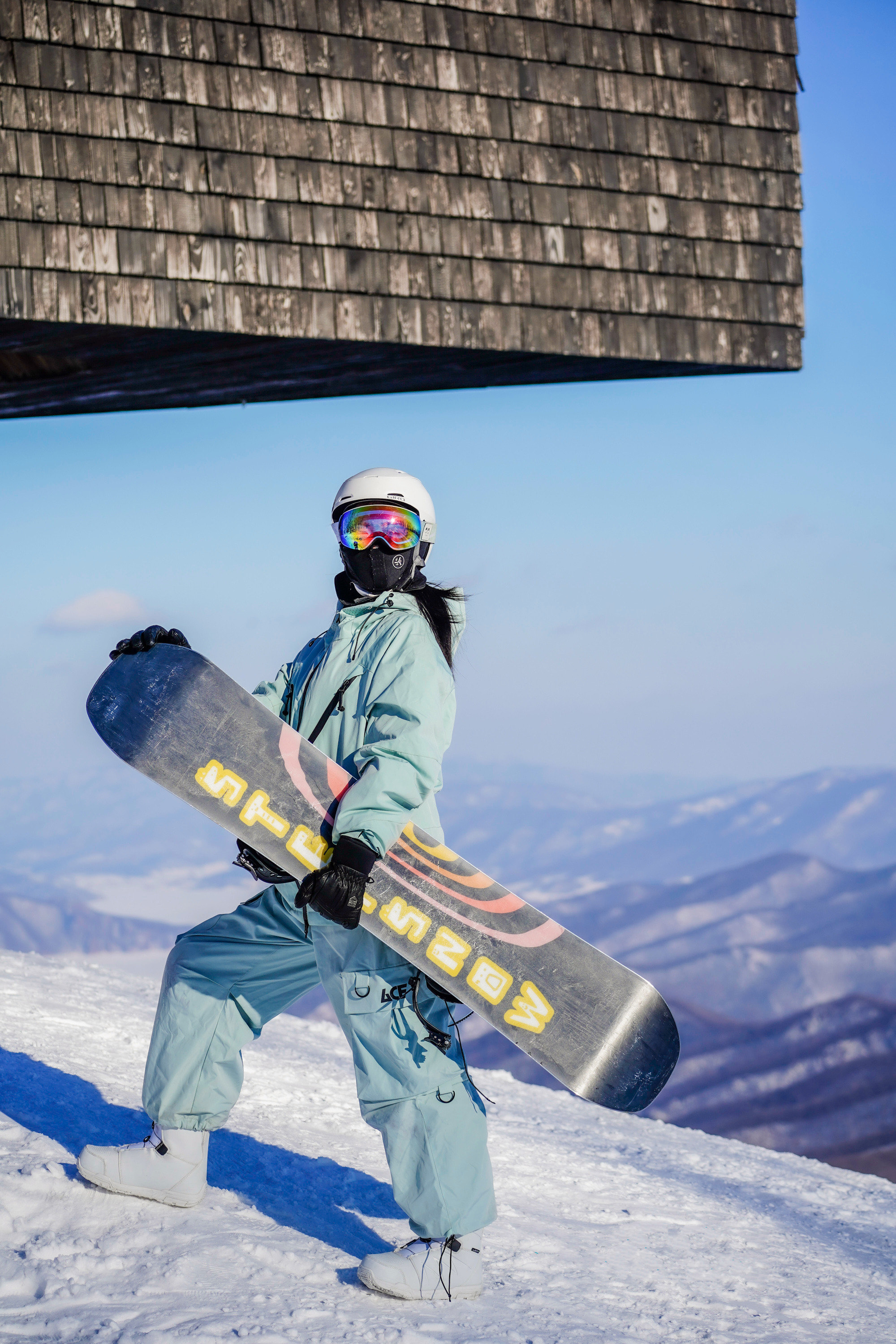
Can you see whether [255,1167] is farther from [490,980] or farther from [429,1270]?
[490,980]

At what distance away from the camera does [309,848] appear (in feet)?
8.21

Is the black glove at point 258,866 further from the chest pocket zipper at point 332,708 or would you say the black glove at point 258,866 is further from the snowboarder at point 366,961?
the chest pocket zipper at point 332,708

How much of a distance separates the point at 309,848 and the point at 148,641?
676mm

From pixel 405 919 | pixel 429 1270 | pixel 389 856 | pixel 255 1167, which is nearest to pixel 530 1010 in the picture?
pixel 405 919

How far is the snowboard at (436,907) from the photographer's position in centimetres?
250

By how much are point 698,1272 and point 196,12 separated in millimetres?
5723

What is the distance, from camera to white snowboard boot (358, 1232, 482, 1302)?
239cm

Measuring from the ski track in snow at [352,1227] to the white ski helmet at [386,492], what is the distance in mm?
1715

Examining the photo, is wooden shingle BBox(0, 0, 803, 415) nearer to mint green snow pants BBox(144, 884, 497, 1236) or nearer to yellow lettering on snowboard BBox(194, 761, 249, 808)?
yellow lettering on snowboard BBox(194, 761, 249, 808)

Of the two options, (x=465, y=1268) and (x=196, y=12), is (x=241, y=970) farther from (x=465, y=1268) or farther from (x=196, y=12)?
(x=196, y=12)

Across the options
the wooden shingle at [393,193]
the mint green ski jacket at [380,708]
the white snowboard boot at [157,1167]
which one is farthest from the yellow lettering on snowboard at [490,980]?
the wooden shingle at [393,193]

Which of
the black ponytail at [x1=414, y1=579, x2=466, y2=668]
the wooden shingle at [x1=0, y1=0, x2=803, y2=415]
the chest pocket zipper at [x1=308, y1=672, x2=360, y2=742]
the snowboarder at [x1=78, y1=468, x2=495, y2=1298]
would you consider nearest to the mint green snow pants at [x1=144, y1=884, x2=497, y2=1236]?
the snowboarder at [x1=78, y1=468, x2=495, y2=1298]

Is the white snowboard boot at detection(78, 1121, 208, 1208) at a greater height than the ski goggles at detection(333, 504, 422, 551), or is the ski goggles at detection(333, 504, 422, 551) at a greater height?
the ski goggles at detection(333, 504, 422, 551)

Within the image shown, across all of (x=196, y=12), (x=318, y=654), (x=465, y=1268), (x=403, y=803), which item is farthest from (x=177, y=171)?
(x=465, y=1268)
